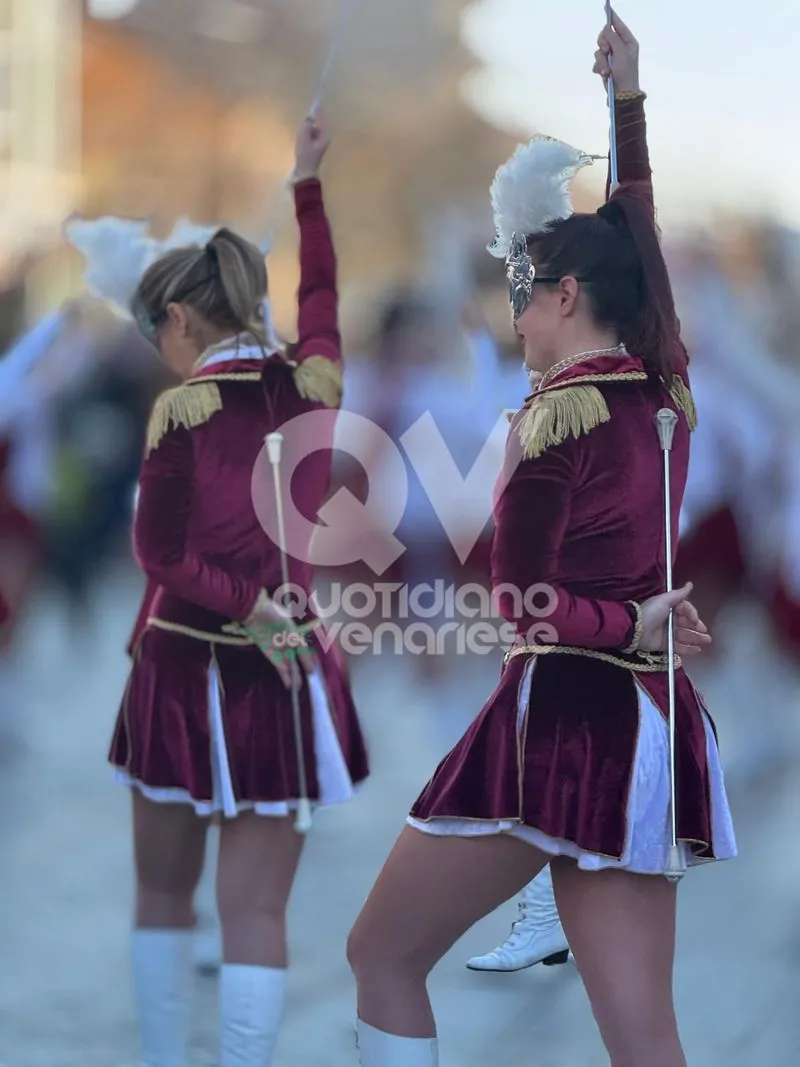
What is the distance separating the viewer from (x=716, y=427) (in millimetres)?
2916

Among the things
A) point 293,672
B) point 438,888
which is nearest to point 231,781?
point 293,672

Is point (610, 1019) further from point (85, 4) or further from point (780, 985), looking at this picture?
point (85, 4)

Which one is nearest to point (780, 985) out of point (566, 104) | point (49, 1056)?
point (49, 1056)

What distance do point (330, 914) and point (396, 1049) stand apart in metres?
0.97

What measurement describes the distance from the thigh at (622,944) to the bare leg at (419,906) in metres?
0.06

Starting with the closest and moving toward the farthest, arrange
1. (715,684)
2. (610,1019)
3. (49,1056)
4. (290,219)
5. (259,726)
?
(610,1019) → (259,726) → (49,1056) → (290,219) → (715,684)

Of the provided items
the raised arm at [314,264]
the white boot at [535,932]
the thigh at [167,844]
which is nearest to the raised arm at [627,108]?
the raised arm at [314,264]

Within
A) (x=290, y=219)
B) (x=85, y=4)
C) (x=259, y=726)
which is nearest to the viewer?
(x=259, y=726)

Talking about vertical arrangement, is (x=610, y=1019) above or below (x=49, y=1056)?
above

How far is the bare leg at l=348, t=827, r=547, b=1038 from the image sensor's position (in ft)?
5.18

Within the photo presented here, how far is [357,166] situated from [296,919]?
1319 mm

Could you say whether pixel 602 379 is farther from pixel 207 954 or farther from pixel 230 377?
pixel 207 954

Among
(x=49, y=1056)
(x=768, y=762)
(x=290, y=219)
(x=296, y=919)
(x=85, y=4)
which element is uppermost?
(x=85, y=4)

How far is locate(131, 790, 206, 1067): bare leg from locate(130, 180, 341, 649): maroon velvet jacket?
294 millimetres
